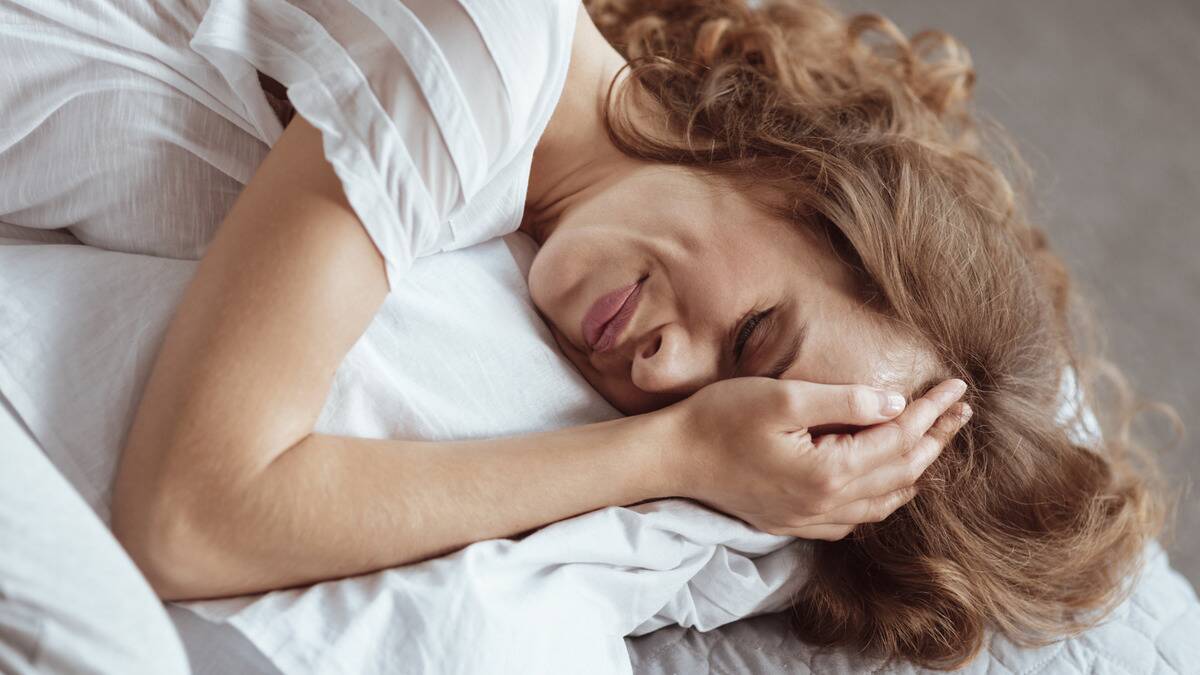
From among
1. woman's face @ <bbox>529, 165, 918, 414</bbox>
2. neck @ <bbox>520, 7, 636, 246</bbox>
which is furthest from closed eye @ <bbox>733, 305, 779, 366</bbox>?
neck @ <bbox>520, 7, 636, 246</bbox>

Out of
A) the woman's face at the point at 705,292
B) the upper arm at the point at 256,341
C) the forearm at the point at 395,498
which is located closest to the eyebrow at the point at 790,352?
the woman's face at the point at 705,292

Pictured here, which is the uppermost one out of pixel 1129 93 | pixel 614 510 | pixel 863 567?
pixel 614 510

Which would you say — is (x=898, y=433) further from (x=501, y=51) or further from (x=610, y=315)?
(x=501, y=51)

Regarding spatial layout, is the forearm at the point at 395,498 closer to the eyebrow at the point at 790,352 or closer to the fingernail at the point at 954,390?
the eyebrow at the point at 790,352

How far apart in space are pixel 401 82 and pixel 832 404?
0.45 m

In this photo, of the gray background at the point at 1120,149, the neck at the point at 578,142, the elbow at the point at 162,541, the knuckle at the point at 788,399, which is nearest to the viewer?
the elbow at the point at 162,541

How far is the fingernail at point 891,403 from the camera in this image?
952 millimetres

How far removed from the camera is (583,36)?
1.13 m

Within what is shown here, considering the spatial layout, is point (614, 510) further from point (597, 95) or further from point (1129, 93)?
point (1129, 93)

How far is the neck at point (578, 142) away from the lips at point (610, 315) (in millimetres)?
141

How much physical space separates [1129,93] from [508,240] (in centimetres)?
195

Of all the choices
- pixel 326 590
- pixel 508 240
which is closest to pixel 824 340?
pixel 508 240

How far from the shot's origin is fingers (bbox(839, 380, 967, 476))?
0.95 metres

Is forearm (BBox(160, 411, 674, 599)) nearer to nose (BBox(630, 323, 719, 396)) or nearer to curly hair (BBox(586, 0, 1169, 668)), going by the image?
nose (BBox(630, 323, 719, 396))
